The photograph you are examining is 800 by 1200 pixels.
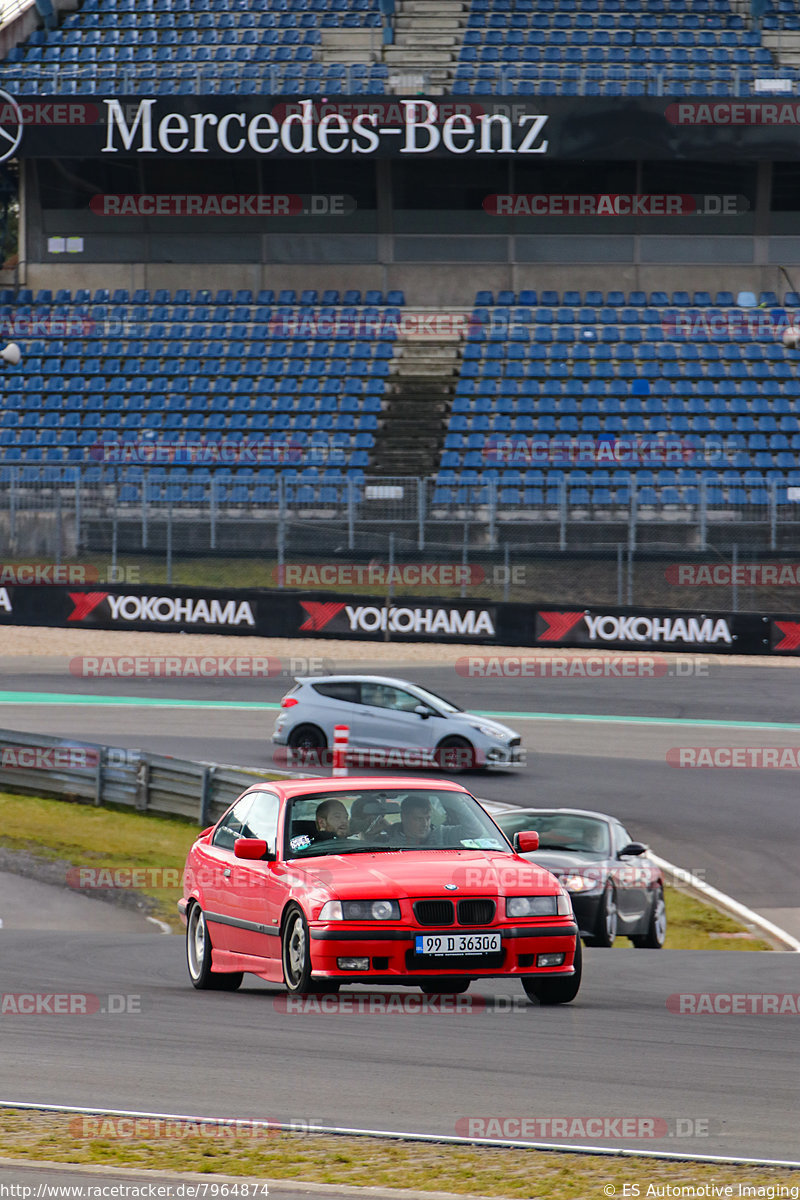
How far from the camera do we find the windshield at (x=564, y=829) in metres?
Answer: 14.6

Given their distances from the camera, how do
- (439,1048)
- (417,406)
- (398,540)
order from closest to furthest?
(439,1048) → (398,540) → (417,406)

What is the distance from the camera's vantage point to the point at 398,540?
97.8 ft

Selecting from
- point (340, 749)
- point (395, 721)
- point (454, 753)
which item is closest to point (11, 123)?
point (395, 721)

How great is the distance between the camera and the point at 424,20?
139 feet

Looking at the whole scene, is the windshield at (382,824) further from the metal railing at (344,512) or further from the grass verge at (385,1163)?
the metal railing at (344,512)

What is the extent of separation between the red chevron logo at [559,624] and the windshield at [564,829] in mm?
12953

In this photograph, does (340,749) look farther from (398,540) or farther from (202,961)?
(398,540)

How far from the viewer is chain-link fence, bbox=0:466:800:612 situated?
1130 inches

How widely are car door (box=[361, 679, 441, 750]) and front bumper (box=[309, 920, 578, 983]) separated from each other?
12969 mm

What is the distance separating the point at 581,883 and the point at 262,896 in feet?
18.0

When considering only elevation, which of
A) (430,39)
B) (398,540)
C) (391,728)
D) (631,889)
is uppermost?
(430,39)

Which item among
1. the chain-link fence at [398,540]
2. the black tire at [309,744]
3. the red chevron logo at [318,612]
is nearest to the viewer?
the black tire at [309,744]

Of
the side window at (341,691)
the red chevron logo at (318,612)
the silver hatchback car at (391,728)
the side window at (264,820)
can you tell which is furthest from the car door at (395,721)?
the side window at (264,820)

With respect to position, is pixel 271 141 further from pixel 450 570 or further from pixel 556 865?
pixel 556 865
